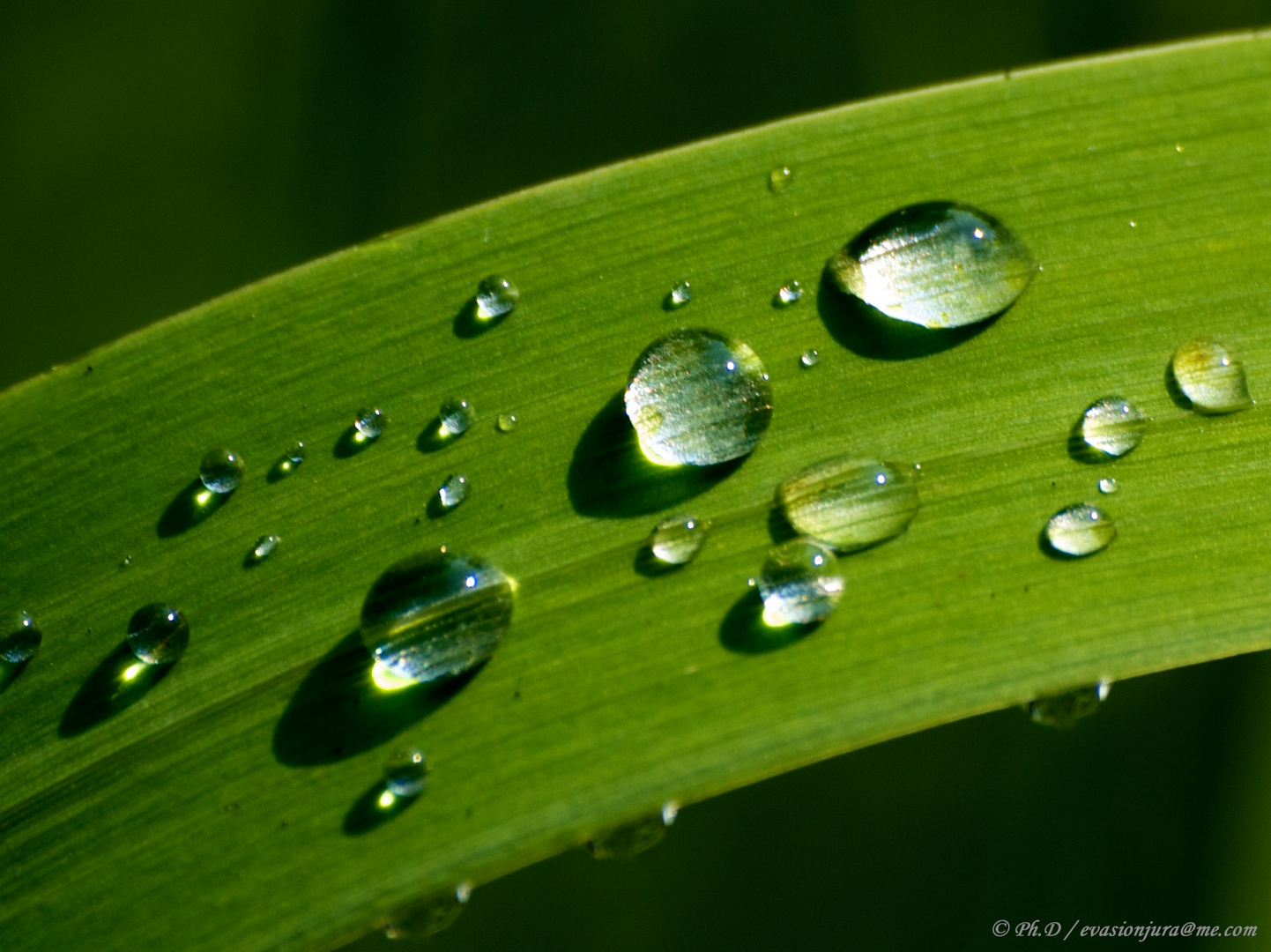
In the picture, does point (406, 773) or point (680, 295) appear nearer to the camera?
point (406, 773)

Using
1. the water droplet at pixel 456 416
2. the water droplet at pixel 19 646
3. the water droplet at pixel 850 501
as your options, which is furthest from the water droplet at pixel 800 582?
the water droplet at pixel 19 646

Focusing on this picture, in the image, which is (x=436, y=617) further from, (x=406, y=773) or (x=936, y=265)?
(x=936, y=265)

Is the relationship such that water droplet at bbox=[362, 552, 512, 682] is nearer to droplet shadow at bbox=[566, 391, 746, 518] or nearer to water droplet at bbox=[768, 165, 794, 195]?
droplet shadow at bbox=[566, 391, 746, 518]

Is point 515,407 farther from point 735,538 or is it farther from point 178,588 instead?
point 178,588

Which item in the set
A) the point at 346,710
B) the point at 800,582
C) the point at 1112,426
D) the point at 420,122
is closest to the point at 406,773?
the point at 346,710

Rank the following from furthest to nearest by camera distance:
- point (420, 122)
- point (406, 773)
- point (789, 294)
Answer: point (420, 122), point (789, 294), point (406, 773)

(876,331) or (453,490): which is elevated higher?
(876,331)
